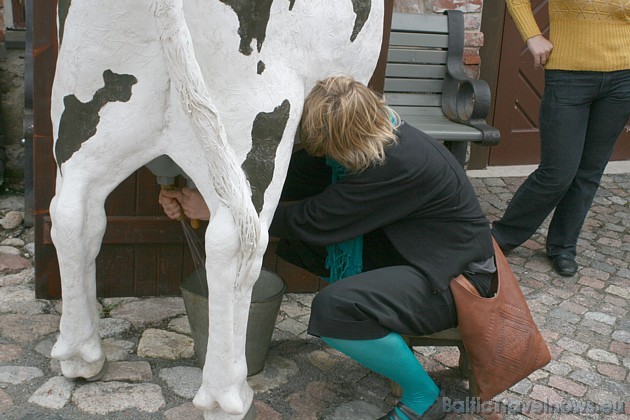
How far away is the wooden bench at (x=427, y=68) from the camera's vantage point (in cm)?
437

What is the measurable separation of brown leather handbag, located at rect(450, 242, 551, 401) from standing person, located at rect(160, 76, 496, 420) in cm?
5

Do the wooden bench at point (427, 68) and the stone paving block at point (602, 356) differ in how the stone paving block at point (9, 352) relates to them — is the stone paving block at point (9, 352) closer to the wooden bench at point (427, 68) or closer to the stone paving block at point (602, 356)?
the stone paving block at point (602, 356)

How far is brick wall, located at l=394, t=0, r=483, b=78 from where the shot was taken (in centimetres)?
471

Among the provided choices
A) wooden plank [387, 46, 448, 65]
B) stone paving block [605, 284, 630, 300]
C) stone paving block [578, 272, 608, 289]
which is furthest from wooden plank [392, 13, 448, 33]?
stone paving block [605, 284, 630, 300]

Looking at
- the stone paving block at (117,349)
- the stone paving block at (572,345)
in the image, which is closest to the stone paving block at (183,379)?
the stone paving block at (117,349)

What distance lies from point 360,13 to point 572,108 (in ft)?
5.96

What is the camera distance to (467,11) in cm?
477

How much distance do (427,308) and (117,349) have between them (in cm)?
117

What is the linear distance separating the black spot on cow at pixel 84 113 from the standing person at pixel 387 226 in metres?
0.39

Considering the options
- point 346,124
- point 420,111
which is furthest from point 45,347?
point 420,111

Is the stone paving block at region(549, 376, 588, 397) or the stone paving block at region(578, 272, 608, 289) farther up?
the stone paving block at region(549, 376, 588, 397)

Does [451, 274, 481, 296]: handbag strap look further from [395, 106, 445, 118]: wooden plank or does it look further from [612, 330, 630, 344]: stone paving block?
[395, 106, 445, 118]: wooden plank

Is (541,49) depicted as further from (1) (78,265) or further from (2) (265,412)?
(1) (78,265)

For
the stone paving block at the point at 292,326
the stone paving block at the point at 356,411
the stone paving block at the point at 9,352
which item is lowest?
the stone paving block at the point at 292,326
